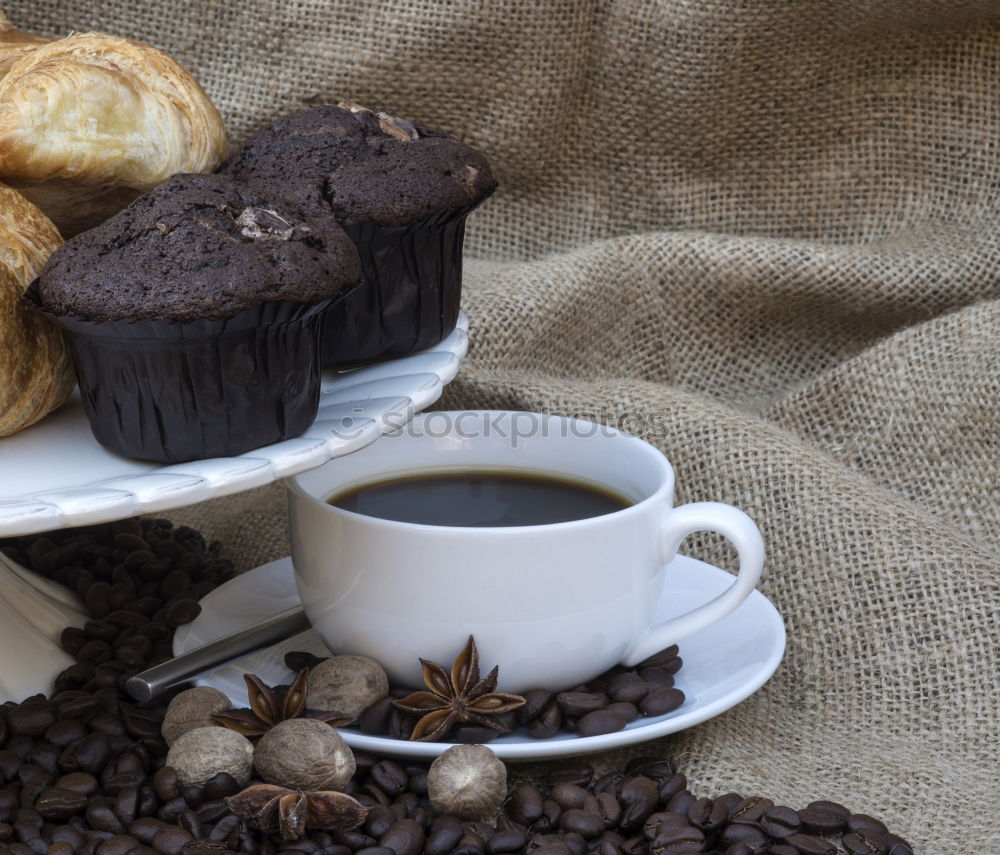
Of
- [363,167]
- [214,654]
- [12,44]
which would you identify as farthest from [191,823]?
[12,44]

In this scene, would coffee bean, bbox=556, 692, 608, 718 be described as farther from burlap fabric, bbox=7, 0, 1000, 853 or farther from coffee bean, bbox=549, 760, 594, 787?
burlap fabric, bbox=7, 0, 1000, 853

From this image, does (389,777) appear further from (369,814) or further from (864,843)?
(864,843)

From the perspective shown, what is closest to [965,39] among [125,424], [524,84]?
[524,84]

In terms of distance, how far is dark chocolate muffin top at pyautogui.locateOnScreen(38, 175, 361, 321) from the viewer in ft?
3.41

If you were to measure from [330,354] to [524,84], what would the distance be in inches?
33.6

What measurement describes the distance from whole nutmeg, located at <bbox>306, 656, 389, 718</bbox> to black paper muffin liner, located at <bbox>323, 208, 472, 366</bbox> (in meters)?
0.33

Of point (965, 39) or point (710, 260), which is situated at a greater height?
point (965, 39)

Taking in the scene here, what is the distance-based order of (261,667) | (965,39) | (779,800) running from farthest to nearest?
(965,39), (261,667), (779,800)

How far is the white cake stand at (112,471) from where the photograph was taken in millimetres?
954

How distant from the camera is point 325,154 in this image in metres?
1.35

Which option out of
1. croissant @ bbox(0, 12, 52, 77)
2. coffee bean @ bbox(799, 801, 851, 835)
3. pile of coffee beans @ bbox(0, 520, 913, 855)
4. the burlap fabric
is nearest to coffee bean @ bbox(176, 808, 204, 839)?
pile of coffee beans @ bbox(0, 520, 913, 855)

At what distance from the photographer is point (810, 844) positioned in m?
1.07

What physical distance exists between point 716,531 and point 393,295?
0.41 meters

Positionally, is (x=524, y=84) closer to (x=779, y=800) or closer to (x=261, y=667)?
(x=261, y=667)
